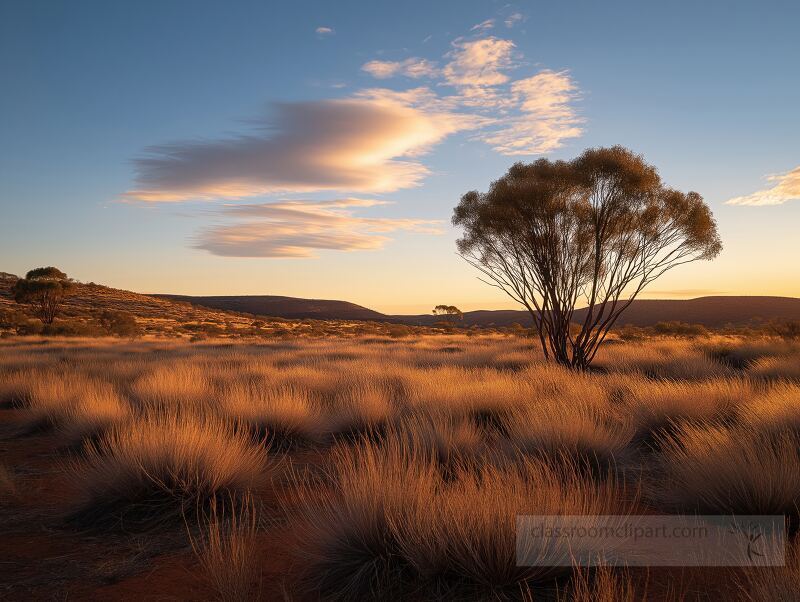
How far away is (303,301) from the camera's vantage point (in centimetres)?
14888

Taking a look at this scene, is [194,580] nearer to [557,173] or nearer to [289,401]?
[289,401]

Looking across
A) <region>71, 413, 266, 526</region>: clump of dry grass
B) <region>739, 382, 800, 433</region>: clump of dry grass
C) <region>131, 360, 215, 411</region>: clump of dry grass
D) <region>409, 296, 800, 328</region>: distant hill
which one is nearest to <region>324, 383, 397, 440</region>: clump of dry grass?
<region>131, 360, 215, 411</region>: clump of dry grass

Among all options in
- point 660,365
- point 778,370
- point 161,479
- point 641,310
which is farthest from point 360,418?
point 641,310

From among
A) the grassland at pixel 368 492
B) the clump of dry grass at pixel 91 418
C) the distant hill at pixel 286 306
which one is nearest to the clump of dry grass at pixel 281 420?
the grassland at pixel 368 492

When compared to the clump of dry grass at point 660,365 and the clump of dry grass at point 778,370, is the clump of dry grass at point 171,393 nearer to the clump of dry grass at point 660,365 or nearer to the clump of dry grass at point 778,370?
the clump of dry grass at point 660,365

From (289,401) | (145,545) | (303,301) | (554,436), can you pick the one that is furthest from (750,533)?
(303,301)

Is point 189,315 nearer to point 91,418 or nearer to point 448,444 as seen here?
point 91,418

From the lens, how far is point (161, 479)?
5062 mm

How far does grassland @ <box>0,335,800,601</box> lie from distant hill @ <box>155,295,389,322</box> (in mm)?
116250

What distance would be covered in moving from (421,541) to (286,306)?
450 feet

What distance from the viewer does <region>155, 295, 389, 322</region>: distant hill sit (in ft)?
418

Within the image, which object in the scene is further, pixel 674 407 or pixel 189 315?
pixel 189 315

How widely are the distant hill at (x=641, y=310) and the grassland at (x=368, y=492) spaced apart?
210ft

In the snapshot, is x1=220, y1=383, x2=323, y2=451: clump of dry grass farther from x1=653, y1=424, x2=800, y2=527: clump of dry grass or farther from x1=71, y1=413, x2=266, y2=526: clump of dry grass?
x1=653, y1=424, x2=800, y2=527: clump of dry grass
